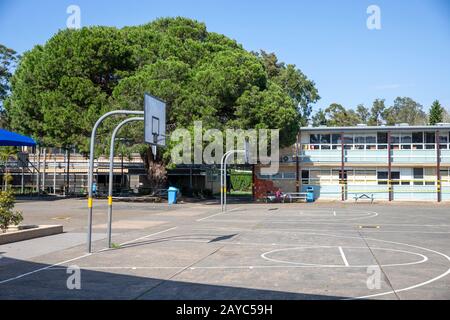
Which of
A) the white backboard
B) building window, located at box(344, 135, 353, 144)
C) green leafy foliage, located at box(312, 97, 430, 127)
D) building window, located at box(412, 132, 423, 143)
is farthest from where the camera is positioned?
green leafy foliage, located at box(312, 97, 430, 127)

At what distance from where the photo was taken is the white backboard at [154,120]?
14.8 meters

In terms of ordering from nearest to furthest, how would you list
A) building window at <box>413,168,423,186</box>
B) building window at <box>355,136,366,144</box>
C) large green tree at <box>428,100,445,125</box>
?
building window at <box>413,168,423,186</box>, building window at <box>355,136,366,144</box>, large green tree at <box>428,100,445,125</box>

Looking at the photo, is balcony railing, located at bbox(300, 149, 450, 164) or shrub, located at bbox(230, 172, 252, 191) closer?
balcony railing, located at bbox(300, 149, 450, 164)

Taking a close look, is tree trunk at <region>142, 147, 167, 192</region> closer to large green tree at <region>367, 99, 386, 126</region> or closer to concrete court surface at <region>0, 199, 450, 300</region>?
concrete court surface at <region>0, 199, 450, 300</region>

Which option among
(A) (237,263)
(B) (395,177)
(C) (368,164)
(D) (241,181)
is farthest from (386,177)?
(A) (237,263)

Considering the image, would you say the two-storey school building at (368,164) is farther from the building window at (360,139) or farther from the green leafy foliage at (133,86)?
the green leafy foliage at (133,86)

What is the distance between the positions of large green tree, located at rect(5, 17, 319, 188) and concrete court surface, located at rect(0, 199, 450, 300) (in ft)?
53.9

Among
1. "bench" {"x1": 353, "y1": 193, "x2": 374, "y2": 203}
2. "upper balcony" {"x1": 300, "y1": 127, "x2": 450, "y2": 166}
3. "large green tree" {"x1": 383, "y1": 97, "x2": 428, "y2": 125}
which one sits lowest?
"bench" {"x1": 353, "y1": 193, "x2": 374, "y2": 203}

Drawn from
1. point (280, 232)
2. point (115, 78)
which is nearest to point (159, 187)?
point (115, 78)

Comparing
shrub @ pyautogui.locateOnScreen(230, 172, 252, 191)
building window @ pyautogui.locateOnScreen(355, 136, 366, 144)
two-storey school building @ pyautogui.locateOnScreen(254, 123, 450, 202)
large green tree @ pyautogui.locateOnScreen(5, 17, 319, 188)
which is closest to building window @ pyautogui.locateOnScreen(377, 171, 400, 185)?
two-storey school building @ pyautogui.locateOnScreen(254, 123, 450, 202)

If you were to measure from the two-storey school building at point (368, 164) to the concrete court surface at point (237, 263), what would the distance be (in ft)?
73.1

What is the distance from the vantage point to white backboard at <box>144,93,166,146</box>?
14750 mm

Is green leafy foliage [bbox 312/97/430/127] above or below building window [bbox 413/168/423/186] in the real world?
above
